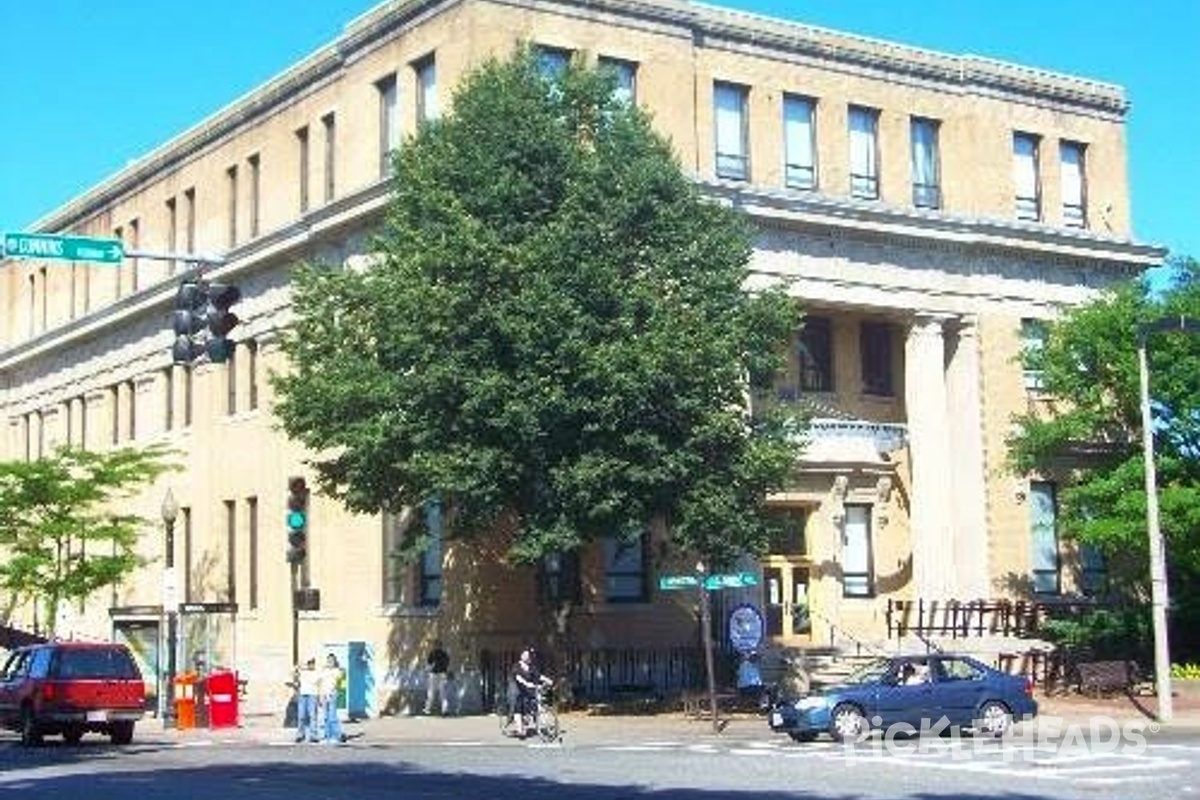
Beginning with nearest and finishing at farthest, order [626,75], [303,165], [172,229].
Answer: [626,75], [303,165], [172,229]

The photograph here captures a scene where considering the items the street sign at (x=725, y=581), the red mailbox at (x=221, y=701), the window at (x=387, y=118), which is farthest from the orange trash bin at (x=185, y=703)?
the window at (x=387, y=118)

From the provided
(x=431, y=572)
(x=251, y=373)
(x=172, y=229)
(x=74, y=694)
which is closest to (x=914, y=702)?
(x=74, y=694)

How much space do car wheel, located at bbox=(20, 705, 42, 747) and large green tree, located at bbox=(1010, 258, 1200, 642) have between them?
77.2ft

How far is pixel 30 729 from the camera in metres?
30.1

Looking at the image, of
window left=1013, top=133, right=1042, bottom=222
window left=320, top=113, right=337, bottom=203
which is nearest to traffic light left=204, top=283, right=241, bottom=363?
window left=320, top=113, right=337, bottom=203

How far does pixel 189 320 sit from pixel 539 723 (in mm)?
12219

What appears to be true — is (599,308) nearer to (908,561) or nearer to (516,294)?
(516,294)

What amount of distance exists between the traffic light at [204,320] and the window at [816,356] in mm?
27179

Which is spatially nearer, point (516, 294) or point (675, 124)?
point (516, 294)

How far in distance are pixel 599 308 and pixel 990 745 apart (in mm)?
10714

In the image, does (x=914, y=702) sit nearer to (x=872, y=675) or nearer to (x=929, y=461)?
(x=872, y=675)

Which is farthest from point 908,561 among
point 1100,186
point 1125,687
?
point 1100,186

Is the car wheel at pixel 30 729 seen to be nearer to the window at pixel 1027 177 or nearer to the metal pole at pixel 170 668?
the metal pole at pixel 170 668

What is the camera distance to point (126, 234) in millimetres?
57438
